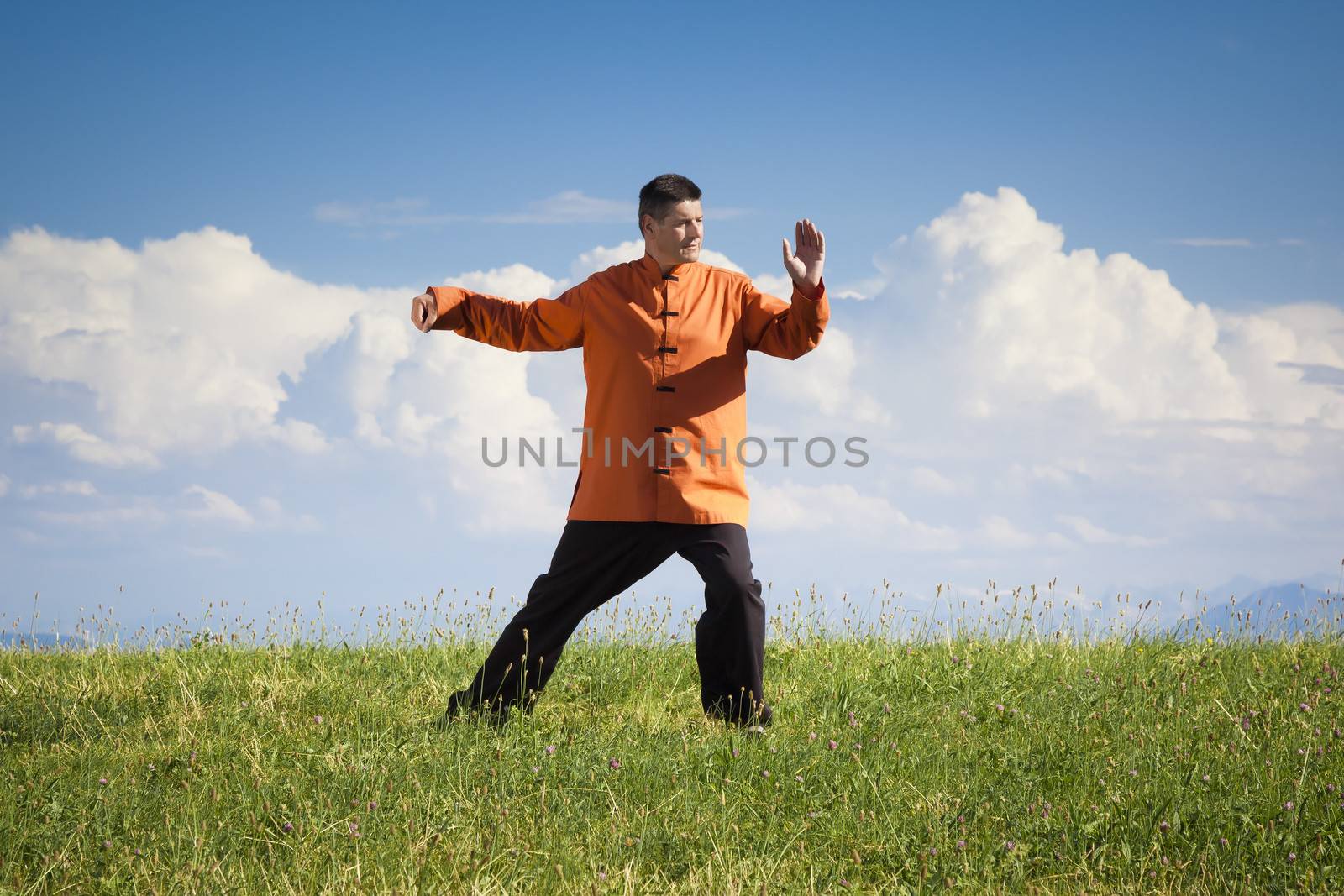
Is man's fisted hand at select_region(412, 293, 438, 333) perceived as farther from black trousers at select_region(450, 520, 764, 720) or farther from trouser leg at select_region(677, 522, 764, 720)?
trouser leg at select_region(677, 522, 764, 720)

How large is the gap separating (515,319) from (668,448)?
4.01 ft

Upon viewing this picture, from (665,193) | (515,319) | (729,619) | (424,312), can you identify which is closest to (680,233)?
(665,193)

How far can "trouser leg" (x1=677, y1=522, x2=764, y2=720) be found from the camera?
536 centimetres

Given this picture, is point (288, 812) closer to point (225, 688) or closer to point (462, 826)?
point (462, 826)

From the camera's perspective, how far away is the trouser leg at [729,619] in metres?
5.36

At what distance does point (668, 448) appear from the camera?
5.44 m

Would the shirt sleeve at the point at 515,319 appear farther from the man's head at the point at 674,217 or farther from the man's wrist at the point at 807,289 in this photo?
the man's wrist at the point at 807,289

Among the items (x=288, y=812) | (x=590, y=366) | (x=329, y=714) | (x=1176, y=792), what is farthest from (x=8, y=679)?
(x=1176, y=792)

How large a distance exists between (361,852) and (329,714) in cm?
209

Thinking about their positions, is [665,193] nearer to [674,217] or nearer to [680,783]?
[674,217]

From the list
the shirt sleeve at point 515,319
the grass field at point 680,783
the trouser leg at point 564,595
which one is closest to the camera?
the grass field at point 680,783

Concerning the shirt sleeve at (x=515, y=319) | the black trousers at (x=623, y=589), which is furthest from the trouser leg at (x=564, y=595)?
the shirt sleeve at (x=515, y=319)

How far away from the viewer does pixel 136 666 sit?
7316mm

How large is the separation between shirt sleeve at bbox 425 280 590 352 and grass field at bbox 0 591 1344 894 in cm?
201
